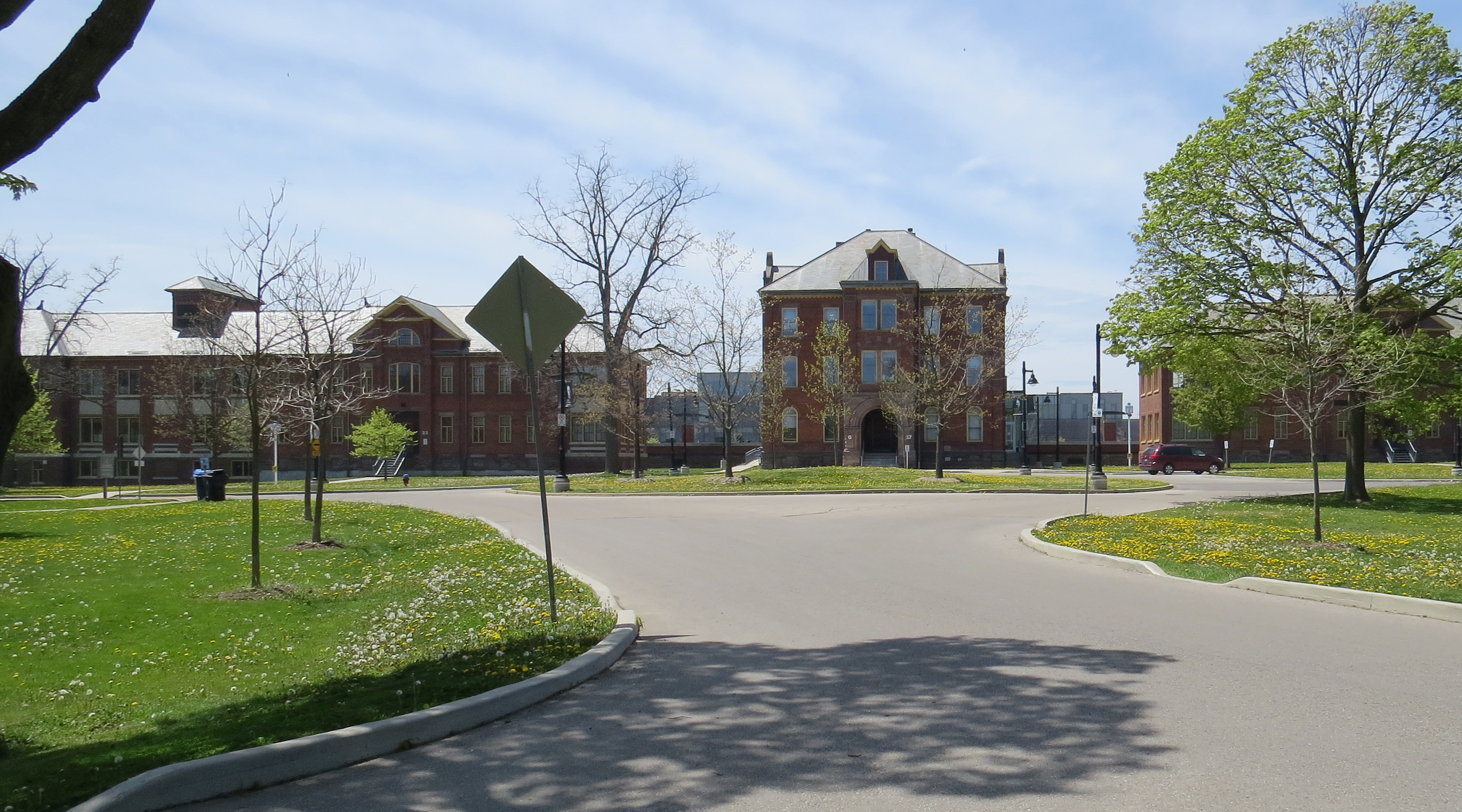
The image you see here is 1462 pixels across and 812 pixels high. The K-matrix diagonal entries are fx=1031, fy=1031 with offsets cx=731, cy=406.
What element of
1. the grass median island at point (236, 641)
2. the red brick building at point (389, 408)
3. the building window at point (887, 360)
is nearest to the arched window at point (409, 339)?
the red brick building at point (389, 408)

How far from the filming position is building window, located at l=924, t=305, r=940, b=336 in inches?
1943

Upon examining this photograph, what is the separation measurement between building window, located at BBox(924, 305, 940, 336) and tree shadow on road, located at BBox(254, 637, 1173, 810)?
1641 inches

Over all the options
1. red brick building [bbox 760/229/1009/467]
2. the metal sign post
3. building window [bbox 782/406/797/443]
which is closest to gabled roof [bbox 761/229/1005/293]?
red brick building [bbox 760/229/1009/467]

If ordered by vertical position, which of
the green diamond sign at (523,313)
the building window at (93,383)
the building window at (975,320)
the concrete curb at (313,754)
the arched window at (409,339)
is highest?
the arched window at (409,339)

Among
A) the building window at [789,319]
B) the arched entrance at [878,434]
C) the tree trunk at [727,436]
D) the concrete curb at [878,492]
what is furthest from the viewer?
the arched entrance at [878,434]

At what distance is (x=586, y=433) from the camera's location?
67.5 metres

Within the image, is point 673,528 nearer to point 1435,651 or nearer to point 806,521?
point 806,521

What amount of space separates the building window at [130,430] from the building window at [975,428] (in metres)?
51.5

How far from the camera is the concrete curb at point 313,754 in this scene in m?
4.55

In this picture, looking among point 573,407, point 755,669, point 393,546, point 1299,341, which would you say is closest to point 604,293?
point 573,407

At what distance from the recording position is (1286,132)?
2470 cm

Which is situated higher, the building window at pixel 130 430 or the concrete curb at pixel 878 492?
the building window at pixel 130 430

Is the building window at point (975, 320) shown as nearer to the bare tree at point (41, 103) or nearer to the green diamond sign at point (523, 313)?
the green diamond sign at point (523, 313)

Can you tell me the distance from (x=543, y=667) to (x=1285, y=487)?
3396 cm
